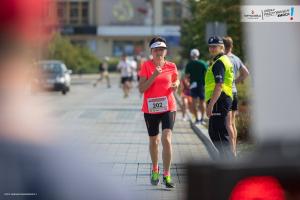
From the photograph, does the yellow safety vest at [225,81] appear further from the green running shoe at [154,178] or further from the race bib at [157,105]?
the green running shoe at [154,178]

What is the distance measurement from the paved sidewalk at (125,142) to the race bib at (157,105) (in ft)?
1.91

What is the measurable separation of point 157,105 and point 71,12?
5.85 metres

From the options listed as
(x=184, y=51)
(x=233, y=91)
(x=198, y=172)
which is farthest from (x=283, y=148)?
(x=184, y=51)

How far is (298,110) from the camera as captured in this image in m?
2.25

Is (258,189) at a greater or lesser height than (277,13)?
lesser

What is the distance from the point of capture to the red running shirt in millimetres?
8602

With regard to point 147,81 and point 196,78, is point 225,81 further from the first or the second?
point 196,78

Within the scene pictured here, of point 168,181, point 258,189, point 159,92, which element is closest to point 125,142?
point 159,92

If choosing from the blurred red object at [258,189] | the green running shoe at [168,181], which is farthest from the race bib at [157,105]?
the blurred red object at [258,189]

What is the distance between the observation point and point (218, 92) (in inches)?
341

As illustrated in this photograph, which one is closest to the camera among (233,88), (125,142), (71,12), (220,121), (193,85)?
(71,12)

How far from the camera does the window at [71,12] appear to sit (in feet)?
9.10

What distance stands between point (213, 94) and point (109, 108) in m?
15.6

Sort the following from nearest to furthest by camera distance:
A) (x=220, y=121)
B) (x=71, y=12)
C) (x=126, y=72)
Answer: (x=71, y=12), (x=220, y=121), (x=126, y=72)
